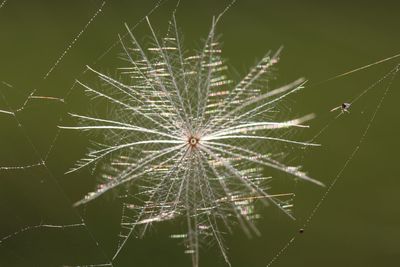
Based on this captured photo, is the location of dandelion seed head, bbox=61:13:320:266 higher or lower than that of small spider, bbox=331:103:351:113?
lower

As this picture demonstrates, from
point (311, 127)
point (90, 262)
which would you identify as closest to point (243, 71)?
point (311, 127)

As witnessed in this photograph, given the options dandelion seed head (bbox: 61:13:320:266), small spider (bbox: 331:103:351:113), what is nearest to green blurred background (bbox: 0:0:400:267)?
small spider (bbox: 331:103:351:113)

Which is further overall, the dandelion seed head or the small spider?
the small spider

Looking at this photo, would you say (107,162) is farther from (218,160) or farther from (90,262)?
(90,262)

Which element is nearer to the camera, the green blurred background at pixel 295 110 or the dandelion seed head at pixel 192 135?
the dandelion seed head at pixel 192 135

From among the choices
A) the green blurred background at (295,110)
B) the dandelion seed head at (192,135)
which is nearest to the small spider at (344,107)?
the green blurred background at (295,110)

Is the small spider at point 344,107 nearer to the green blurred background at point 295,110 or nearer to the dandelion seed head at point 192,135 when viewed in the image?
the green blurred background at point 295,110

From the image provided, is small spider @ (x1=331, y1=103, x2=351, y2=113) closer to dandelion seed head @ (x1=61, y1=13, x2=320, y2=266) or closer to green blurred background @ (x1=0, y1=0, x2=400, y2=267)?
green blurred background @ (x1=0, y1=0, x2=400, y2=267)

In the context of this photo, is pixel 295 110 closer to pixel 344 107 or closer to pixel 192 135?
pixel 344 107

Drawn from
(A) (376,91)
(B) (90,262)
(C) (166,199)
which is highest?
(A) (376,91)
